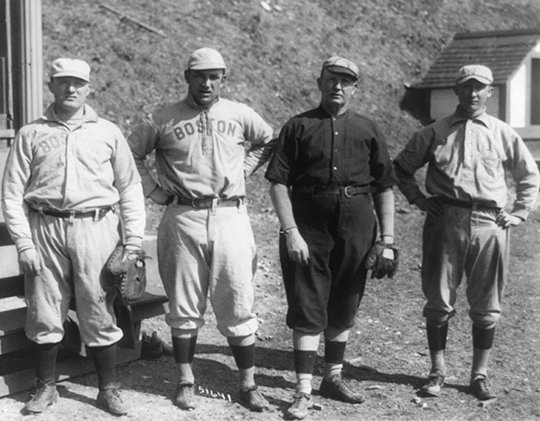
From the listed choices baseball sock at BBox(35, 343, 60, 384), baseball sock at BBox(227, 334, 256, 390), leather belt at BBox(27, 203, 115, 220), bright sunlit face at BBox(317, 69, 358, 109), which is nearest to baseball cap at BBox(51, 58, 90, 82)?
leather belt at BBox(27, 203, 115, 220)

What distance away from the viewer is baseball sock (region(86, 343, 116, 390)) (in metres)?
4.88

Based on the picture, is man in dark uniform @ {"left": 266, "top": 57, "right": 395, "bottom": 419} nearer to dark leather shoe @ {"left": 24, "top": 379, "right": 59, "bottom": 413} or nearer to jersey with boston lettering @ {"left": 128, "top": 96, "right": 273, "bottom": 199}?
jersey with boston lettering @ {"left": 128, "top": 96, "right": 273, "bottom": 199}

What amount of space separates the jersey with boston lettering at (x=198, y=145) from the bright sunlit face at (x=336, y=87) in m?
0.46

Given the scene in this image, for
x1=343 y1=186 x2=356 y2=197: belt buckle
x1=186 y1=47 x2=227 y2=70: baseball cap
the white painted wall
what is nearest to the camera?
x1=186 y1=47 x2=227 y2=70: baseball cap

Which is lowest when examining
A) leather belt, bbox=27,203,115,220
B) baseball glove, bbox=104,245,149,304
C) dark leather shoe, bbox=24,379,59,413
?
dark leather shoe, bbox=24,379,59,413

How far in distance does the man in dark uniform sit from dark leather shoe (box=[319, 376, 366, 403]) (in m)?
0.25

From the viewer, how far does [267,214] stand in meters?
9.70

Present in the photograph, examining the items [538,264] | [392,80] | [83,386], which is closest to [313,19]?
[392,80]

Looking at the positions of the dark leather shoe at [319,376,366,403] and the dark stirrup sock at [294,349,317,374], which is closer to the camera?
the dark stirrup sock at [294,349,317,374]

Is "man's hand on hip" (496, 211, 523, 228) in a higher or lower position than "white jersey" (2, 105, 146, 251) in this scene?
lower

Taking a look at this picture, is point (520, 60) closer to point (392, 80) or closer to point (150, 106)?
point (392, 80)

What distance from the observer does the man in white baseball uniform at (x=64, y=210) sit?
4617mm

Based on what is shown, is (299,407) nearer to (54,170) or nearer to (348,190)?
(348,190)

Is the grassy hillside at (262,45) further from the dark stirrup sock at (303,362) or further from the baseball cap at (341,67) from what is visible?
the dark stirrup sock at (303,362)
